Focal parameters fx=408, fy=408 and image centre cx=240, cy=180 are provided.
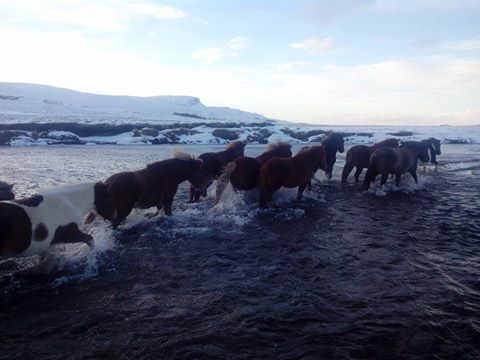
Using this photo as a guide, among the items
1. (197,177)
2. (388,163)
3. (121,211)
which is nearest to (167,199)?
(197,177)

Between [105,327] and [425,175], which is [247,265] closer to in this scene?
[105,327]

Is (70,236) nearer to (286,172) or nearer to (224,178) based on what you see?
(224,178)

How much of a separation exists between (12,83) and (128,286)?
487ft

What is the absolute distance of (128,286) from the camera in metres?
5.66

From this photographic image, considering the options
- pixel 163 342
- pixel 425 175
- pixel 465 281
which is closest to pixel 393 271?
pixel 465 281

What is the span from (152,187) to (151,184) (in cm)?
7

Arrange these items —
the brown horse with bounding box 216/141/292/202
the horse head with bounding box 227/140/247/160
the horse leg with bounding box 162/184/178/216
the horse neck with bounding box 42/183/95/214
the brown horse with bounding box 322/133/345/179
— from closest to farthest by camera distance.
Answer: the horse neck with bounding box 42/183/95/214
the horse leg with bounding box 162/184/178/216
the brown horse with bounding box 216/141/292/202
the horse head with bounding box 227/140/247/160
the brown horse with bounding box 322/133/345/179

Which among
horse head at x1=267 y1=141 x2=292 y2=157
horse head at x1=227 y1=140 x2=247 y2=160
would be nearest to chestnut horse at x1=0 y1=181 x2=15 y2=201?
horse head at x1=227 y1=140 x2=247 y2=160

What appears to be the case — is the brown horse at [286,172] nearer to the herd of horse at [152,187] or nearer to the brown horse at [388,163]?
the herd of horse at [152,187]

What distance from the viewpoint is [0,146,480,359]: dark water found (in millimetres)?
4223

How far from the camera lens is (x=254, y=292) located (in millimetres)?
5469

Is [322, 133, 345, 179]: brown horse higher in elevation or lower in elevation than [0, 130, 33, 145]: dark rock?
higher

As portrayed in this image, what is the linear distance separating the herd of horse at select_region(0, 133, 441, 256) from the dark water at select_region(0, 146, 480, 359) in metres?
0.53

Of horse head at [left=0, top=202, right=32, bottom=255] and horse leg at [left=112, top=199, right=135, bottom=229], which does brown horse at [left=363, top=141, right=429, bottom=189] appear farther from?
horse head at [left=0, top=202, right=32, bottom=255]
